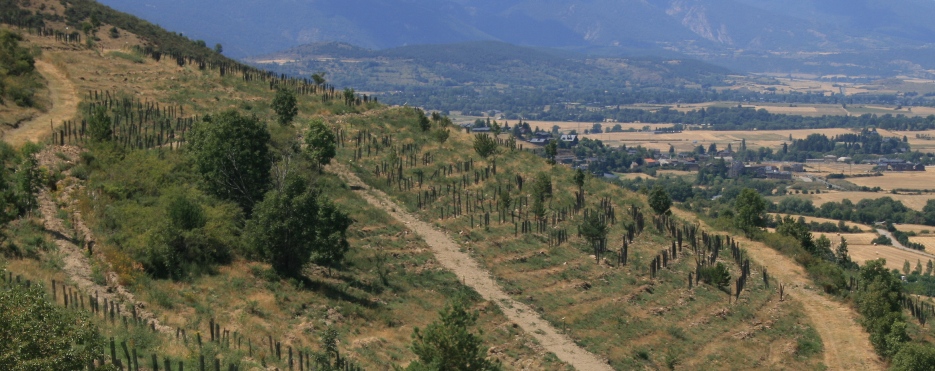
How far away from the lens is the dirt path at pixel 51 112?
1538 inches

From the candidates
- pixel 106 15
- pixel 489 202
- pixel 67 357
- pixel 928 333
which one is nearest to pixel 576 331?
pixel 489 202

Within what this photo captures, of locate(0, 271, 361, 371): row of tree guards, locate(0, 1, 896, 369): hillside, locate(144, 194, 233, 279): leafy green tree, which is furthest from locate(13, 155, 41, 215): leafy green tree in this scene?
locate(0, 271, 361, 371): row of tree guards

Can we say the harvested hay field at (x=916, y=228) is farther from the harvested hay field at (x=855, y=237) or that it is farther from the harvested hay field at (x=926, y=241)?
the harvested hay field at (x=855, y=237)

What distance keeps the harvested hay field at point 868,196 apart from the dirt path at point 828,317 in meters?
61.2

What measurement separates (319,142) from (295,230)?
14.2m

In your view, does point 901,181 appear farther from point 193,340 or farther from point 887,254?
point 193,340

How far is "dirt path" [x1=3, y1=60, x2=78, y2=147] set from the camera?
128 ft

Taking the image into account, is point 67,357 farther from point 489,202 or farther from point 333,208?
Answer: point 489,202

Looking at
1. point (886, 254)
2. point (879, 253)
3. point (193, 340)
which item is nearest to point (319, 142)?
point (193, 340)

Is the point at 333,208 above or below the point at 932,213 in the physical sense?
above

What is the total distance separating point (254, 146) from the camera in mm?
36812

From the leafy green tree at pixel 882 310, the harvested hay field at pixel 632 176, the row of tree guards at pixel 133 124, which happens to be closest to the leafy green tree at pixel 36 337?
the row of tree guards at pixel 133 124

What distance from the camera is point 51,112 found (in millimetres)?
44719

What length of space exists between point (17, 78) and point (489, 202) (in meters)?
26.1
